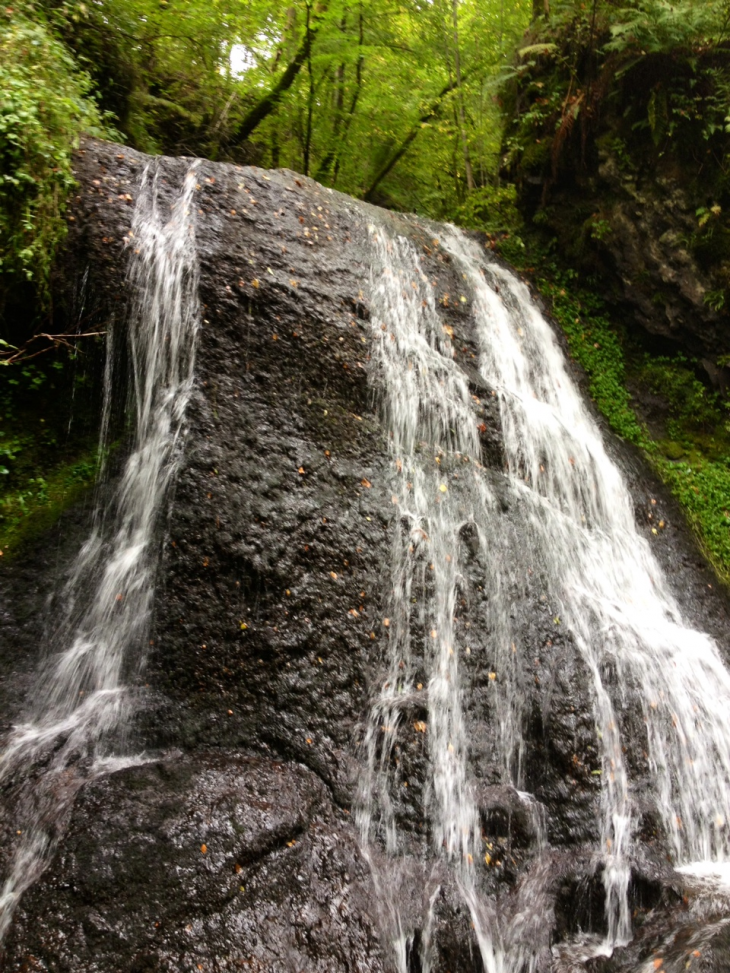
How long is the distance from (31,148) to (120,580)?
359 centimetres

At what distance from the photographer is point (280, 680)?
4168 millimetres

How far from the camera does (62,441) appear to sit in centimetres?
534

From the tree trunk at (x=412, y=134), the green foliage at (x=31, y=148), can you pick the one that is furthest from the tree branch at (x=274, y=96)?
the green foliage at (x=31, y=148)

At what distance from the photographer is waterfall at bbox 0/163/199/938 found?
12.0 ft

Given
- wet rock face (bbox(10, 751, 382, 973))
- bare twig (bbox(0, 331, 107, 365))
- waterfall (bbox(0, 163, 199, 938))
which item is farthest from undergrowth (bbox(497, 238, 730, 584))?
bare twig (bbox(0, 331, 107, 365))

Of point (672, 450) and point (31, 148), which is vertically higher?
point (31, 148)

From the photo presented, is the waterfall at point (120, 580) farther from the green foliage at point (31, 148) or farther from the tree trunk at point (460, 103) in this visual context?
the tree trunk at point (460, 103)

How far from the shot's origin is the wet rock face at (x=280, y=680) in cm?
319

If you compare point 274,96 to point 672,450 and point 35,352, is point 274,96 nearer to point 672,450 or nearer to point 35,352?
point 35,352

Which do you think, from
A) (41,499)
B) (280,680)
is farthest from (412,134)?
(280,680)

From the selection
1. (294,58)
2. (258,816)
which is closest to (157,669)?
(258,816)

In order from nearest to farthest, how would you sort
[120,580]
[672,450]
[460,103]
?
[120,580], [672,450], [460,103]

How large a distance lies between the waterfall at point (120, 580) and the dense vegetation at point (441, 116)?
2.21ft

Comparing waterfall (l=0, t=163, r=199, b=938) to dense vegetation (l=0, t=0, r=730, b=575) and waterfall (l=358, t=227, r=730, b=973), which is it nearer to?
dense vegetation (l=0, t=0, r=730, b=575)
